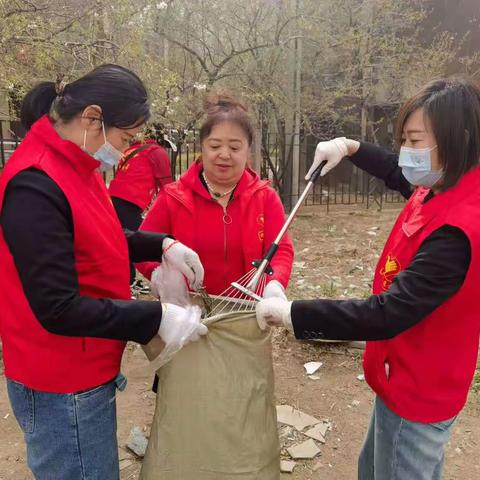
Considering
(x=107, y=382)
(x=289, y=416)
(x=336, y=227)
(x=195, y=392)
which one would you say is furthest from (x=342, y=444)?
(x=336, y=227)

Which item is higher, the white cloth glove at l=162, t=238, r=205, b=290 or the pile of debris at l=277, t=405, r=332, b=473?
the white cloth glove at l=162, t=238, r=205, b=290

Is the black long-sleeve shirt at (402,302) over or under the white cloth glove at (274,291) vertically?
over

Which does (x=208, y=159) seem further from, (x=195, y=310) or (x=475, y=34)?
(x=475, y=34)

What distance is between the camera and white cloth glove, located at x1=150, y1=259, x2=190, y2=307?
1.86 m

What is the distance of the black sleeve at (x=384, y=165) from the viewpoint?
2.02 metres

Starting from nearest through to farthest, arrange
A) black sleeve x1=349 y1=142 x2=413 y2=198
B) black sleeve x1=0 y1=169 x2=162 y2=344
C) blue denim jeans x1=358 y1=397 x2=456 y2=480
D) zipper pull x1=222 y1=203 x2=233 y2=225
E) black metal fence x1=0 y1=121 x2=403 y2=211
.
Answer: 1. black sleeve x1=0 y1=169 x2=162 y2=344
2. blue denim jeans x1=358 y1=397 x2=456 y2=480
3. black sleeve x1=349 y1=142 x2=413 y2=198
4. zipper pull x1=222 y1=203 x2=233 y2=225
5. black metal fence x1=0 y1=121 x2=403 y2=211

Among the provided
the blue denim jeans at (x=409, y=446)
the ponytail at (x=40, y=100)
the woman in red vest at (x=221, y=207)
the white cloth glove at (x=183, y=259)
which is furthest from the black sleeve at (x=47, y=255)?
the blue denim jeans at (x=409, y=446)

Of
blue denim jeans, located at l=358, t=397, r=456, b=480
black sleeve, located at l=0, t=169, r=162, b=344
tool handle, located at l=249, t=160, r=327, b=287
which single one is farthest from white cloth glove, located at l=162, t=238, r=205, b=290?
blue denim jeans, located at l=358, t=397, r=456, b=480

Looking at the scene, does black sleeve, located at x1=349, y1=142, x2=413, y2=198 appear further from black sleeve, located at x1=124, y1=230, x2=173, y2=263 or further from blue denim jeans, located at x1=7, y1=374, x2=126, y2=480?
blue denim jeans, located at x1=7, y1=374, x2=126, y2=480

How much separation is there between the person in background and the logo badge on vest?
313 cm

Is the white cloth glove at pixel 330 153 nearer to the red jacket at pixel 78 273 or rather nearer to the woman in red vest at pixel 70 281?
the woman in red vest at pixel 70 281

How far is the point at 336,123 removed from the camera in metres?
9.50

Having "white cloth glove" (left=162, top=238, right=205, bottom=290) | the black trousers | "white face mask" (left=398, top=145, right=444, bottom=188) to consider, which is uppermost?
"white face mask" (left=398, top=145, right=444, bottom=188)

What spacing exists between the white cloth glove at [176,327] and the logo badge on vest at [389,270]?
0.60 meters
